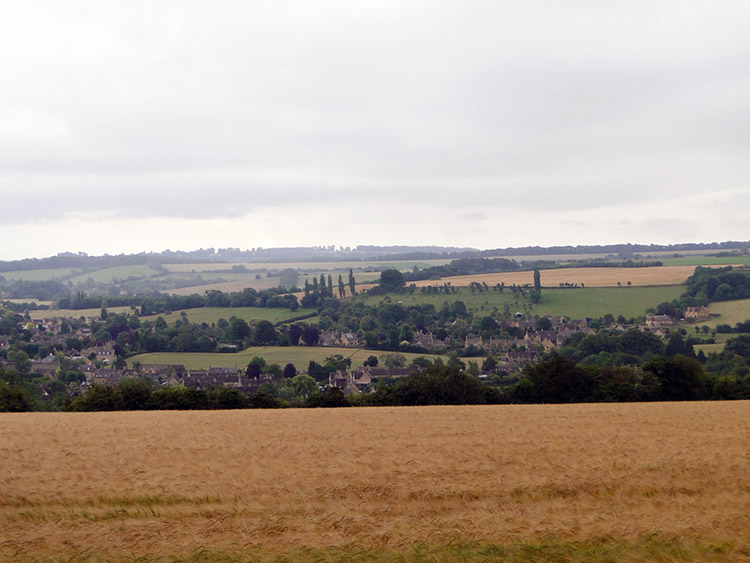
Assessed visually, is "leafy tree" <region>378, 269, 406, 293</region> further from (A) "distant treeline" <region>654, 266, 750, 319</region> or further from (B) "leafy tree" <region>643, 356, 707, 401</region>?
(B) "leafy tree" <region>643, 356, 707, 401</region>

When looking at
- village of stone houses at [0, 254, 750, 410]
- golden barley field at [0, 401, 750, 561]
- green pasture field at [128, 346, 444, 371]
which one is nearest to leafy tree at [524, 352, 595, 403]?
village of stone houses at [0, 254, 750, 410]

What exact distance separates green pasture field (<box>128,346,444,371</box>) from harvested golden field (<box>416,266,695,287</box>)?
50.7 m

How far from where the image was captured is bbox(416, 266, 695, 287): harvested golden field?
393 feet

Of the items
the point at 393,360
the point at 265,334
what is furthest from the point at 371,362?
the point at 265,334

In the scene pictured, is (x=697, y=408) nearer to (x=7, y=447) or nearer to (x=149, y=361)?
(x=7, y=447)

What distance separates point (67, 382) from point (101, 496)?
2666 inches

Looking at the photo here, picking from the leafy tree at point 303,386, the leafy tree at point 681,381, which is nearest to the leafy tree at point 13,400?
the leafy tree at point 303,386

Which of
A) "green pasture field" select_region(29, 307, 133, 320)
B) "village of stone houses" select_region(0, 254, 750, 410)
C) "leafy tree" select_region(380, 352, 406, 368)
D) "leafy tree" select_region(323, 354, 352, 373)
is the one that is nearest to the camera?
"village of stone houses" select_region(0, 254, 750, 410)

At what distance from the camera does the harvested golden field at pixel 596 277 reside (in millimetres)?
119875

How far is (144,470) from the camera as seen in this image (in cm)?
1903

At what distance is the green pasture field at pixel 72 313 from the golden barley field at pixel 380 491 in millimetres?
118357

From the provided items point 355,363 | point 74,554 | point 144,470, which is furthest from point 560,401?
point 355,363

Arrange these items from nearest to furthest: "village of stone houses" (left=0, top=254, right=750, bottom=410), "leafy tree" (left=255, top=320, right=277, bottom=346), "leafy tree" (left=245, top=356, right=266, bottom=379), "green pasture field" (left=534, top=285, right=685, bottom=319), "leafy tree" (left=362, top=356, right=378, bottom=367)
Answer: "village of stone houses" (left=0, top=254, right=750, bottom=410), "leafy tree" (left=245, top=356, right=266, bottom=379), "leafy tree" (left=362, top=356, right=378, bottom=367), "leafy tree" (left=255, top=320, right=277, bottom=346), "green pasture field" (left=534, top=285, right=685, bottom=319)

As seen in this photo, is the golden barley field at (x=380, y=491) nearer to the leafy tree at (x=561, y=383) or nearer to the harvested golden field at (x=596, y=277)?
the leafy tree at (x=561, y=383)
